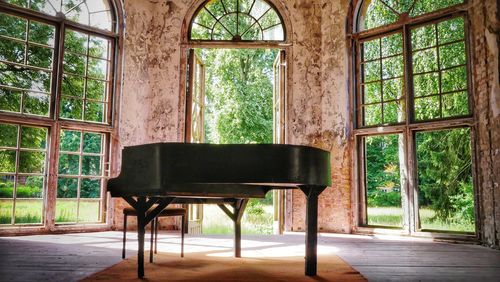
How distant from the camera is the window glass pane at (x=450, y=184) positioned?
26.2 ft

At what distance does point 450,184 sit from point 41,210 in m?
7.23

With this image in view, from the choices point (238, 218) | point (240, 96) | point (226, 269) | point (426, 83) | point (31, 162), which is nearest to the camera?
point (226, 269)

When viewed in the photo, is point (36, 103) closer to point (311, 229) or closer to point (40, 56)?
point (40, 56)

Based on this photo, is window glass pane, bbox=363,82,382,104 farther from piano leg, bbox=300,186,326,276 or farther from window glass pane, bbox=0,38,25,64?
window glass pane, bbox=0,38,25,64

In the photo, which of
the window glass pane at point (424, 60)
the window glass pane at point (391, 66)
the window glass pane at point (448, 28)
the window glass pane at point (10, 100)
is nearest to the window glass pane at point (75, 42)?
the window glass pane at point (10, 100)

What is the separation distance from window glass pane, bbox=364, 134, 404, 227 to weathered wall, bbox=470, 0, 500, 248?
277 cm

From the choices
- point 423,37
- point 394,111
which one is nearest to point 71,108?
point 394,111

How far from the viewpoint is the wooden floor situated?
10.0ft

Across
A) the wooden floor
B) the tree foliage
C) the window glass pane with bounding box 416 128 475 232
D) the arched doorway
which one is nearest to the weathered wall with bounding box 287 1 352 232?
the arched doorway

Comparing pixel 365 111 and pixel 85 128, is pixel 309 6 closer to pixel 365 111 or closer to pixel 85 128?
pixel 365 111

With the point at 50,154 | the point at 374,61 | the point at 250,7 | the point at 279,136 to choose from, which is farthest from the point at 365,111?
the point at 50,154

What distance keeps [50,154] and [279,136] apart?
3406 millimetres

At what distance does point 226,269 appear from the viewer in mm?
3270

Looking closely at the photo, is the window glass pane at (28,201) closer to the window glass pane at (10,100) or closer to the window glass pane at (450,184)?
the window glass pane at (10,100)
